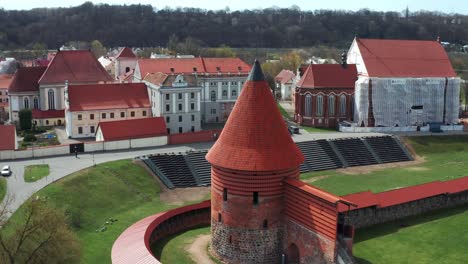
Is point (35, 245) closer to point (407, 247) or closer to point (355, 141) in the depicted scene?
point (407, 247)

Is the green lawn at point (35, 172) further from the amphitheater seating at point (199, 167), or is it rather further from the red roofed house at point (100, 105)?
the red roofed house at point (100, 105)

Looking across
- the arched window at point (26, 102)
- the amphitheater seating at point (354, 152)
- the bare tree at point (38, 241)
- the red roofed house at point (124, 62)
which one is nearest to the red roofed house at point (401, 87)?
the amphitheater seating at point (354, 152)

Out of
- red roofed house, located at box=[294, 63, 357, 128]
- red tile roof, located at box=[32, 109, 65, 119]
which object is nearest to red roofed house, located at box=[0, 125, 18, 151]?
red tile roof, located at box=[32, 109, 65, 119]

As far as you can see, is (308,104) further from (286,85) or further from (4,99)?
(4,99)

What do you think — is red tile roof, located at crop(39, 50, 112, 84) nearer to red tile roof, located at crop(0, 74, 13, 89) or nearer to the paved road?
red tile roof, located at crop(0, 74, 13, 89)

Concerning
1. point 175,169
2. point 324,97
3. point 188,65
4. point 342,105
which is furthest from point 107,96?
point 342,105

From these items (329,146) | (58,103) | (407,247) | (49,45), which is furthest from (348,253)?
(49,45)
